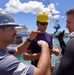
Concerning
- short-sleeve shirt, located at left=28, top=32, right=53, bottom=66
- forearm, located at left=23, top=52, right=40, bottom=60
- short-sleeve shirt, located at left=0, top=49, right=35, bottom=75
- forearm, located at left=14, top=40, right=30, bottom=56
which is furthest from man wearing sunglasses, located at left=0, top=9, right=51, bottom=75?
short-sleeve shirt, located at left=28, top=32, right=53, bottom=66

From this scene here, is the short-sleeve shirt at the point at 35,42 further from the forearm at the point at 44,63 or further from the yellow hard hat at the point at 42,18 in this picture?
the forearm at the point at 44,63

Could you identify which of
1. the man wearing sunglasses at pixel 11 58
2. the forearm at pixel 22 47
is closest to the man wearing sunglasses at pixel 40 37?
the forearm at pixel 22 47

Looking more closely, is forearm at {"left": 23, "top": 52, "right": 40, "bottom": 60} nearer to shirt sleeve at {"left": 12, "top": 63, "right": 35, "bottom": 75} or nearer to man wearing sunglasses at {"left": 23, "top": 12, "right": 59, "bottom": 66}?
man wearing sunglasses at {"left": 23, "top": 12, "right": 59, "bottom": 66}

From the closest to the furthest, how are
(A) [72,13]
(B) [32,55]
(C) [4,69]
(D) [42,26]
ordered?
(C) [4,69]
(A) [72,13]
(B) [32,55]
(D) [42,26]

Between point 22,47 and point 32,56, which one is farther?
point 32,56

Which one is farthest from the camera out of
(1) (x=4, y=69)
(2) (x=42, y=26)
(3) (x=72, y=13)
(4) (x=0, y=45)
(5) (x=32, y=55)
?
(2) (x=42, y=26)

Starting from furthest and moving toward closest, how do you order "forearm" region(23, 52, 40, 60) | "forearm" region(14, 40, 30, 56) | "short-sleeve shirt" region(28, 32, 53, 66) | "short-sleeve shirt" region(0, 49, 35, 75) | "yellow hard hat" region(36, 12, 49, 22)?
"yellow hard hat" region(36, 12, 49, 22)
"short-sleeve shirt" region(28, 32, 53, 66)
"forearm" region(23, 52, 40, 60)
"forearm" region(14, 40, 30, 56)
"short-sleeve shirt" region(0, 49, 35, 75)

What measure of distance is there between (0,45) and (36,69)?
1.75 ft

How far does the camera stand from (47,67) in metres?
2.64

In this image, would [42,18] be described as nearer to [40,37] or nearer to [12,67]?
[40,37]

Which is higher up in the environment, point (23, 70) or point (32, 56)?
point (23, 70)

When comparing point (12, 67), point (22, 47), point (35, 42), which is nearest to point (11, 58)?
point (12, 67)

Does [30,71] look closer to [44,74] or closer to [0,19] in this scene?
[44,74]

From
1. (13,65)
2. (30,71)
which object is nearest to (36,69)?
(30,71)
